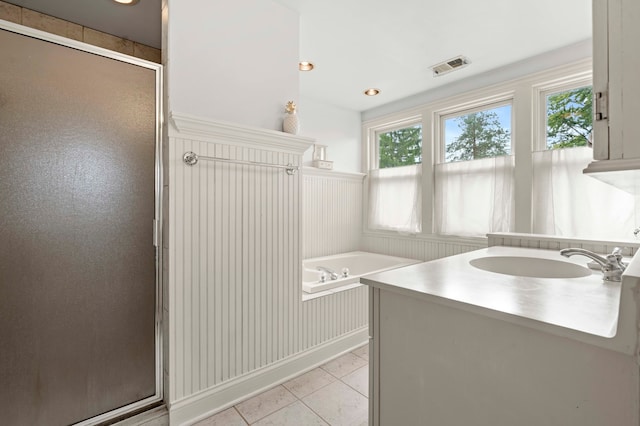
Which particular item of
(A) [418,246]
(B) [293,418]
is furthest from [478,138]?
(B) [293,418]

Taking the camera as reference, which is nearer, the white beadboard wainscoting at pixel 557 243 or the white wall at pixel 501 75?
the white beadboard wainscoting at pixel 557 243

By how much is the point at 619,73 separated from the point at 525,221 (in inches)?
97.3

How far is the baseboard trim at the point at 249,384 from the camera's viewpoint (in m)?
1.54

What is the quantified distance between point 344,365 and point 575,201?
227cm

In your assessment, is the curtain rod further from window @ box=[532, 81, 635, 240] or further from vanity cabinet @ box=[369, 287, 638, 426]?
window @ box=[532, 81, 635, 240]

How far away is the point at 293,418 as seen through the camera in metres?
1.60

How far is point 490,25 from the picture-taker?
2.10 metres

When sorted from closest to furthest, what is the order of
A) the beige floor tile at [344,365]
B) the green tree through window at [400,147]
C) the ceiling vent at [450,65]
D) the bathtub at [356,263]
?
the beige floor tile at [344,365] → the ceiling vent at [450,65] → the bathtub at [356,263] → the green tree through window at [400,147]

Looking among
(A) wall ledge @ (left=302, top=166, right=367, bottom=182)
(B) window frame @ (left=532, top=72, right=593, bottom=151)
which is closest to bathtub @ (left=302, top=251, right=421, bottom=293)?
(A) wall ledge @ (left=302, top=166, right=367, bottom=182)

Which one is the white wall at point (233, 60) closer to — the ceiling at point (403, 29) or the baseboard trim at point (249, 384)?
the ceiling at point (403, 29)

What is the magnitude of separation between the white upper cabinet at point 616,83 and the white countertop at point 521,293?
14.9 inches

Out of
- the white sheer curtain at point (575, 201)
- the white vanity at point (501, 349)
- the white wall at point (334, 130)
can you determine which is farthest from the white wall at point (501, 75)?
the white vanity at point (501, 349)

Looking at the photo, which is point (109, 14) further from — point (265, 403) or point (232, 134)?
point (265, 403)

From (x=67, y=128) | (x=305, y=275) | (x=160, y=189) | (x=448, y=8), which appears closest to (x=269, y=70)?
(x=160, y=189)
